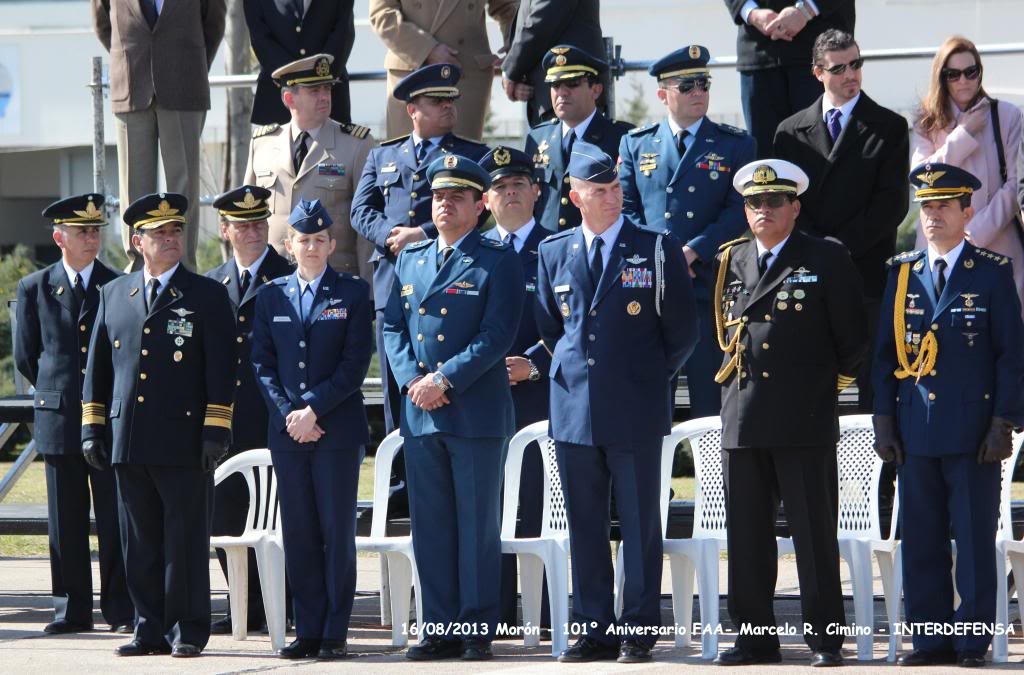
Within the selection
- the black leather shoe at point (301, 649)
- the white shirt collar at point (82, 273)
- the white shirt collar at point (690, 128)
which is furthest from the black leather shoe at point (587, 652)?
the white shirt collar at point (82, 273)

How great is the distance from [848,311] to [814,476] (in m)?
0.67

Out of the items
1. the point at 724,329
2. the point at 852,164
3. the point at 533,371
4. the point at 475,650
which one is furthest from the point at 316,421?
the point at 852,164

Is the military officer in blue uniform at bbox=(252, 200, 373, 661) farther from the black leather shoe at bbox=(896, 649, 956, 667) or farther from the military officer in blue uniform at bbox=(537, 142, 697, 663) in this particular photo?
the black leather shoe at bbox=(896, 649, 956, 667)

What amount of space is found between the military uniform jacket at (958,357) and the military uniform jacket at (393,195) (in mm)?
2482

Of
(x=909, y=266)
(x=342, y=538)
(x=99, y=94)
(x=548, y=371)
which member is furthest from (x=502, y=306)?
(x=99, y=94)

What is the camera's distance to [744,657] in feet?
22.8

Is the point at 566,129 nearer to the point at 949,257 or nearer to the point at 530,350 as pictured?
the point at 530,350

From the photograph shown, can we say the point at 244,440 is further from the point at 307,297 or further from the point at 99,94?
the point at 99,94

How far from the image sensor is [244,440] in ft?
27.9

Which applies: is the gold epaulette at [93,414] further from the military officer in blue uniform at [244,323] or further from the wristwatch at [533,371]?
the wristwatch at [533,371]

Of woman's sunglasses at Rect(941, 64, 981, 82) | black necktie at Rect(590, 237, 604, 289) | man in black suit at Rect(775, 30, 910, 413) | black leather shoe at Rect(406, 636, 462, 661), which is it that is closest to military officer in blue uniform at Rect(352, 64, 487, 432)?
black necktie at Rect(590, 237, 604, 289)

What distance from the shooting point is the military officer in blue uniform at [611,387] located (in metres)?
7.16

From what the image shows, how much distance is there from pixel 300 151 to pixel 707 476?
120 inches

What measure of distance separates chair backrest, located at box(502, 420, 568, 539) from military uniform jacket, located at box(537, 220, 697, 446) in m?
0.51
